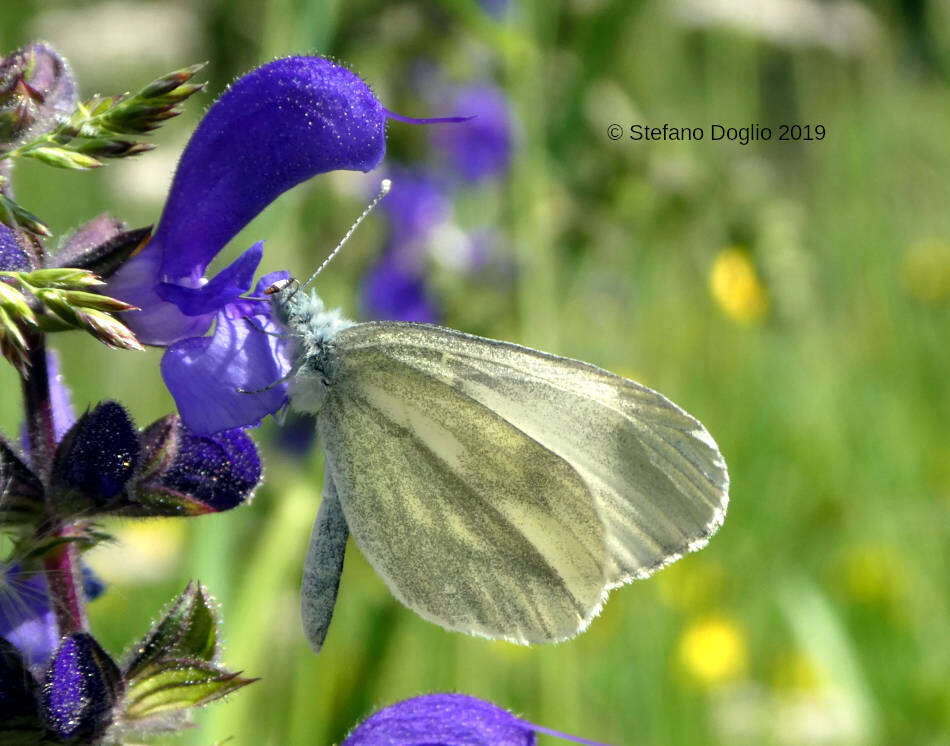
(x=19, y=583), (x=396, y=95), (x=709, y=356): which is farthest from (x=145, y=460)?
(x=709, y=356)

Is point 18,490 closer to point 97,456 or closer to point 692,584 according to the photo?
point 97,456

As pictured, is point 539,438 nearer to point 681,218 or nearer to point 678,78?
point 681,218

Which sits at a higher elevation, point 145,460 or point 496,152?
point 145,460

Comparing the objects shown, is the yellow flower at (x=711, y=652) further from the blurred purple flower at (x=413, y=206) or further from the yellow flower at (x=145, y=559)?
the blurred purple flower at (x=413, y=206)

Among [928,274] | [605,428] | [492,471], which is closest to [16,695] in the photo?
[492,471]

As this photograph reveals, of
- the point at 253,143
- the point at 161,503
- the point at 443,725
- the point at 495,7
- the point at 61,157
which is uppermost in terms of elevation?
the point at 61,157

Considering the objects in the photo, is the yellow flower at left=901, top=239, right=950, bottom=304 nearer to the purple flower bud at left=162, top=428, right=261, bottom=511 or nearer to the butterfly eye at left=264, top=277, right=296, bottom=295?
the butterfly eye at left=264, top=277, right=296, bottom=295
